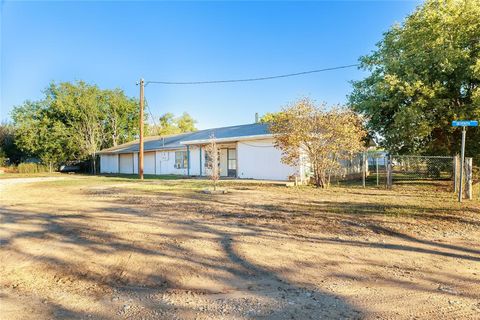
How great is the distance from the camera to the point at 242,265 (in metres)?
4.37

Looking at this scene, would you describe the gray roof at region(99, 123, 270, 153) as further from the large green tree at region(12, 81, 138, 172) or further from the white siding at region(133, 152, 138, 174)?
the large green tree at region(12, 81, 138, 172)

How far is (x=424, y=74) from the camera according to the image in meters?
14.8

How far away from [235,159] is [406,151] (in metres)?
10.8

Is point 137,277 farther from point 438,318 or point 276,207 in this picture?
point 276,207

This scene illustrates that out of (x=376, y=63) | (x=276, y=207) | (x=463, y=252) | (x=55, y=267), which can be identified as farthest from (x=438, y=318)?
(x=376, y=63)

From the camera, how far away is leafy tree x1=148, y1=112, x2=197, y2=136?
197 ft

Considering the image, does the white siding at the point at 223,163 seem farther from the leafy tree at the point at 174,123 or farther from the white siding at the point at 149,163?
the leafy tree at the point at 174,123

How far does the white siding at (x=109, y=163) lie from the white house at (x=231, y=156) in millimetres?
3346

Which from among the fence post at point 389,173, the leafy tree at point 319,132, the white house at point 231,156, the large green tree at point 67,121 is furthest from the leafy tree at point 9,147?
the fence post at point 389,173

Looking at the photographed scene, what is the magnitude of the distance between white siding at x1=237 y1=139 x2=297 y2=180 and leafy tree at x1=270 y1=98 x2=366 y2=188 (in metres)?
3.25

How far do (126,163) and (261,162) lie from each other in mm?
19307

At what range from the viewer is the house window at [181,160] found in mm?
26017

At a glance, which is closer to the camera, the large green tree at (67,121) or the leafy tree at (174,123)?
the large green tree at (67,121)

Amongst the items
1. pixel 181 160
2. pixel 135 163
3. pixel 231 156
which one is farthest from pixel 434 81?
pixel 135 163
